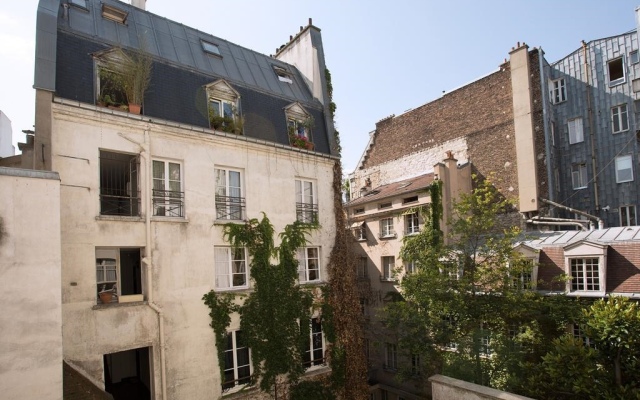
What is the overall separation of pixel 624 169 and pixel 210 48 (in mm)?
21008

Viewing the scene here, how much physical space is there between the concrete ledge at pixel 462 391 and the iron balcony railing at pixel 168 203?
333 inches

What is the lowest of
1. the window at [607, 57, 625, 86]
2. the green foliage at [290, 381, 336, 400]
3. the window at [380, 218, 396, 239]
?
the green foliage at [290, 381, 336, 400]

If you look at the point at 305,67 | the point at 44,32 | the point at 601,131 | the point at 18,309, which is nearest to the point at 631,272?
the point at 601,131

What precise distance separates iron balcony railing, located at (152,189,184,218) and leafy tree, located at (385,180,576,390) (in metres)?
8.84

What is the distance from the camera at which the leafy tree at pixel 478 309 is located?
12.4 metres

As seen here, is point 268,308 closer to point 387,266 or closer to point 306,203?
point 306,203

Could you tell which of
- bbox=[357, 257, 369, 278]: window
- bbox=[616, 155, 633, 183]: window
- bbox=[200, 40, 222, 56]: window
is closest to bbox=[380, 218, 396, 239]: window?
bbox=[357, 257, 369, 278]: window

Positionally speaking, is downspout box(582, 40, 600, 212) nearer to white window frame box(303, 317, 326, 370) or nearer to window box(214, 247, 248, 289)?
white window frame box(303, 317, 326, 370)

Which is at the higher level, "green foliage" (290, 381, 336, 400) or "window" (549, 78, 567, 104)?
"window" (549, 78, 567, 104)

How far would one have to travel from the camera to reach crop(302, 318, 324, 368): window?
13.5 meters

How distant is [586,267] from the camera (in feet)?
45.9

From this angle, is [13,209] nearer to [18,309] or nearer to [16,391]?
[18,309]

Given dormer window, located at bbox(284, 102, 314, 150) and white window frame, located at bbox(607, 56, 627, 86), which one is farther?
white window frame, located at bbox(607, 56, 627, 86)

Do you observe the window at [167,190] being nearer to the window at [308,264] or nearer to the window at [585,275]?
the window at [308,264]
